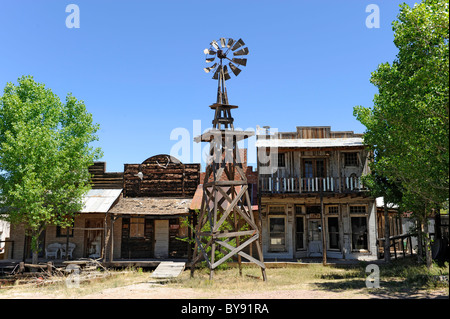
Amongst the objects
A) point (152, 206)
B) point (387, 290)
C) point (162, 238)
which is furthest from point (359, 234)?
point (152, 206)

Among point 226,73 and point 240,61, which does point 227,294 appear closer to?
point 226,73

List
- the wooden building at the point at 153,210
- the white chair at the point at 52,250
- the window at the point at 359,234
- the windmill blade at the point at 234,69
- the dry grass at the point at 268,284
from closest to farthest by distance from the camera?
1. the dry grass at the point at 268,284
2. the windmill blade at the point at 234,69
3. the wooden building at the point at 153,210
4. the window at the point at 359,234
5. the white chair at the point at 52,250

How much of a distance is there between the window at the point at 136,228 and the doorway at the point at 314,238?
374 inches

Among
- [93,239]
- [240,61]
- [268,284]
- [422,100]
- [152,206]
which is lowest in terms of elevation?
[268,284]

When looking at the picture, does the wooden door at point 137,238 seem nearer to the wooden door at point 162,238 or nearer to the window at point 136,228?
the window at point 136,228

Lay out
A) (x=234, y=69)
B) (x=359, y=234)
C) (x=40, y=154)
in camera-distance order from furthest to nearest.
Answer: (x=359, y=234) < (x=40, y=154) < (x=234, y=69)

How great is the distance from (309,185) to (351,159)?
3.38 metres

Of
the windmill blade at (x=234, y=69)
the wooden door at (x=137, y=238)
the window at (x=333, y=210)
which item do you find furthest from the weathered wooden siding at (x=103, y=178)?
the window at (x=333, y=210)

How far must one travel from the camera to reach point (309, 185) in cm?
1947

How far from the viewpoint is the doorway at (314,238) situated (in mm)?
20781

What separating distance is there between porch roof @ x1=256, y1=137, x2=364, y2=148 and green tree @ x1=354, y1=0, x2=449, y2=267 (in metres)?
5.23

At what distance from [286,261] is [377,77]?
9828 mm
